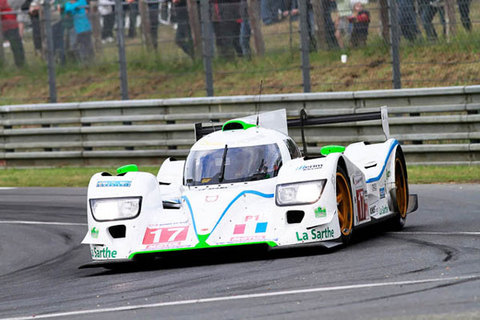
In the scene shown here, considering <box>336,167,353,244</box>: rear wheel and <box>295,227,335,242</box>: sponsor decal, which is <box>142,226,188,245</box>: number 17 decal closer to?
<box>295,227,335,242</box>: sponsor decal

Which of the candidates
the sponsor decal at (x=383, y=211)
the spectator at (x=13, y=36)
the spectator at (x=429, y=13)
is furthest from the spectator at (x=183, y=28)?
the sponsor decal at (x=383, y=211)

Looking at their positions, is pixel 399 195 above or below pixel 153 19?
below

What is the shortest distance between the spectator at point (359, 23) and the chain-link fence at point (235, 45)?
0.02 metres

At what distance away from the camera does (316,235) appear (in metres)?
9.27

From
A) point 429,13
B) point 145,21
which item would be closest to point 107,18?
point 145,21

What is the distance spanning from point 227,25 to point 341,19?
215 cm

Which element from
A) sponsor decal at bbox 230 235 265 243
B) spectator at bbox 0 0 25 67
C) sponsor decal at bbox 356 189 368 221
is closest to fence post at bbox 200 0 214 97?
spectator at bbox 0 0 25 67

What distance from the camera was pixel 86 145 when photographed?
19500mm

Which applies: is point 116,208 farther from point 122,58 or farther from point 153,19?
point 153,19

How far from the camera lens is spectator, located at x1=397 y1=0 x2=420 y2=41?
1747 cm

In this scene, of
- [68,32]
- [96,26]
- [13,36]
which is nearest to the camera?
[96,26]

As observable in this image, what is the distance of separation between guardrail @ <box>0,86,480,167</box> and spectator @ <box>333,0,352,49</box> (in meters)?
1.33

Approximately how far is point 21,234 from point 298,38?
7.18m

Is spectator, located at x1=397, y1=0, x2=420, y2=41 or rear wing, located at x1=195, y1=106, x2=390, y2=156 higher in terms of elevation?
spectator, located at x1=397, y1=0, x2=420, y2=41
